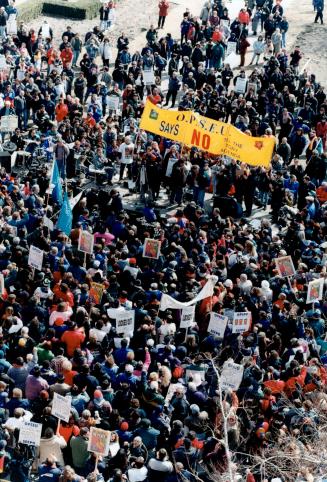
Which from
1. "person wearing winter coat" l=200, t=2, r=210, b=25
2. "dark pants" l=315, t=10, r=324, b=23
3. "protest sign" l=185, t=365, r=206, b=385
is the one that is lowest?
"protest sign" l=185, t=365, r=206, b=385

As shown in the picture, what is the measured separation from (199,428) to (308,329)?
3843 mm

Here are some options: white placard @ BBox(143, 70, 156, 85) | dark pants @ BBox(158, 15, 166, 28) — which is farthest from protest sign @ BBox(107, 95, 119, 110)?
dark pants @ BBox(158, 15, 166, 28)

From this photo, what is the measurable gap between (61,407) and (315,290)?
283 inches

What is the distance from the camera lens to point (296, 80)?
3694cm

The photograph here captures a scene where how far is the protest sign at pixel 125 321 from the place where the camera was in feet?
69.7

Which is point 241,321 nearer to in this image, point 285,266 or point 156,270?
point 285,266

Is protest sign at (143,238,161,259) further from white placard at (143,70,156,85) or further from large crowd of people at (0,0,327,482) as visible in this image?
white placard at (143,70,156,85)

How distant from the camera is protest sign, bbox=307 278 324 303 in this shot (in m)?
23.0

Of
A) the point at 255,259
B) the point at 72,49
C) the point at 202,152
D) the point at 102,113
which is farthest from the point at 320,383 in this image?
the point at 72,49

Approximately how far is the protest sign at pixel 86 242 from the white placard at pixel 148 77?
12.7 metres

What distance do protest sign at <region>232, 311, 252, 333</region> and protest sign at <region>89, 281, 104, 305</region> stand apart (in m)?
2.82

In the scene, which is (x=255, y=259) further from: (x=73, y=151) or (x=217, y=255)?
(x=73, y=151)

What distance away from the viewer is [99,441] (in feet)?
57.7

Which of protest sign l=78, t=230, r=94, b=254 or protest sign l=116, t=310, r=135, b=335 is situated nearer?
protest sign l=116, t=310, r=135, b=335
